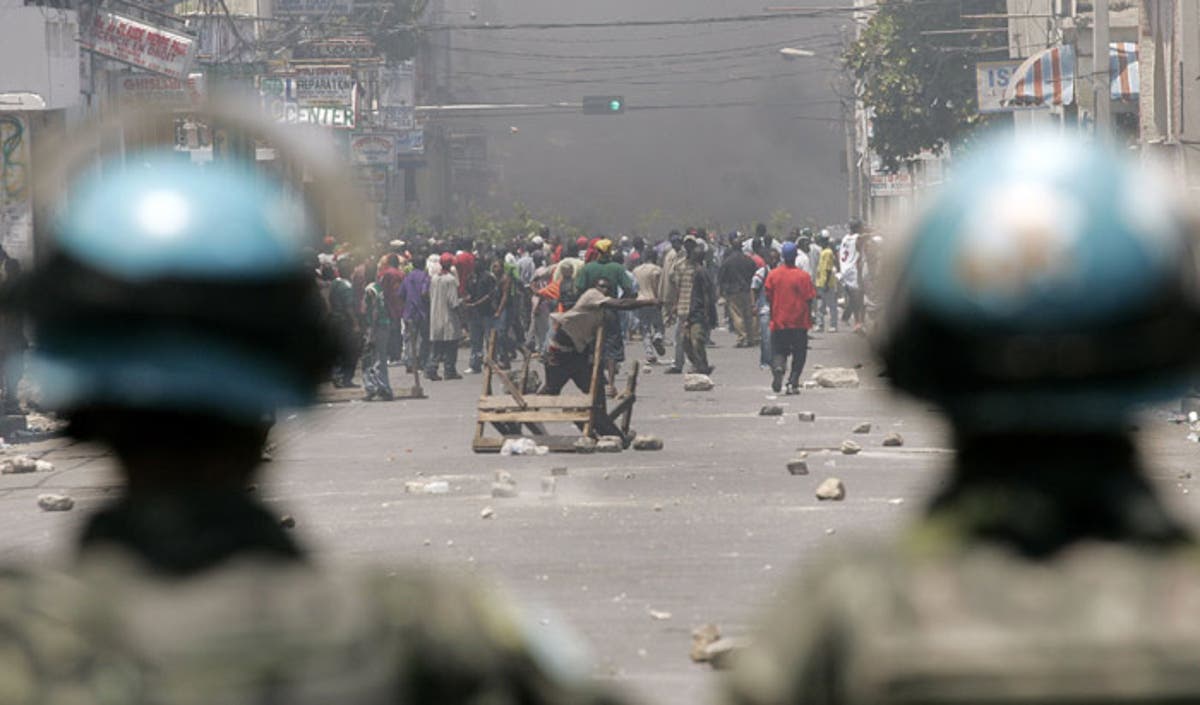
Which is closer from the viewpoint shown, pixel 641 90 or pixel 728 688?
pixel 728 688

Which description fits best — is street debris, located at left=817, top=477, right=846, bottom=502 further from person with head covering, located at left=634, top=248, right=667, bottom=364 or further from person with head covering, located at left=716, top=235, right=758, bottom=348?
person with head covering, located at left=716, top=235, right=758, bottom=348

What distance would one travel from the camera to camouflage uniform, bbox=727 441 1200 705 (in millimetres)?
2064

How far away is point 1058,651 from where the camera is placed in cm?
208

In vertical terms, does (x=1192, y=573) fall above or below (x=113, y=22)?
below

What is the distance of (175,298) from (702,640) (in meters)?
7.26

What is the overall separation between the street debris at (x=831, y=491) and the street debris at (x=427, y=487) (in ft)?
8.09

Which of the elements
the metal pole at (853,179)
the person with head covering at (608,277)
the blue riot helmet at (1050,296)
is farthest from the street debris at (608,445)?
the metal pole at (853,179)

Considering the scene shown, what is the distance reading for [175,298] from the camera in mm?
2418

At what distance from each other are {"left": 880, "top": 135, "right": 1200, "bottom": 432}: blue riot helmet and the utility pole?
1064 inches

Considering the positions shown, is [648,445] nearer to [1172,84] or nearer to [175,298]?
[1172,84]

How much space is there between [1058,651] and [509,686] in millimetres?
470

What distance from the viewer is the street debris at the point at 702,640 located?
9438 millimetres

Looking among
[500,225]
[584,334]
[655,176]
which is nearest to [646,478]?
[584,334]

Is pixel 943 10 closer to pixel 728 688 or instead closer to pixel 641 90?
pixel 728 688
